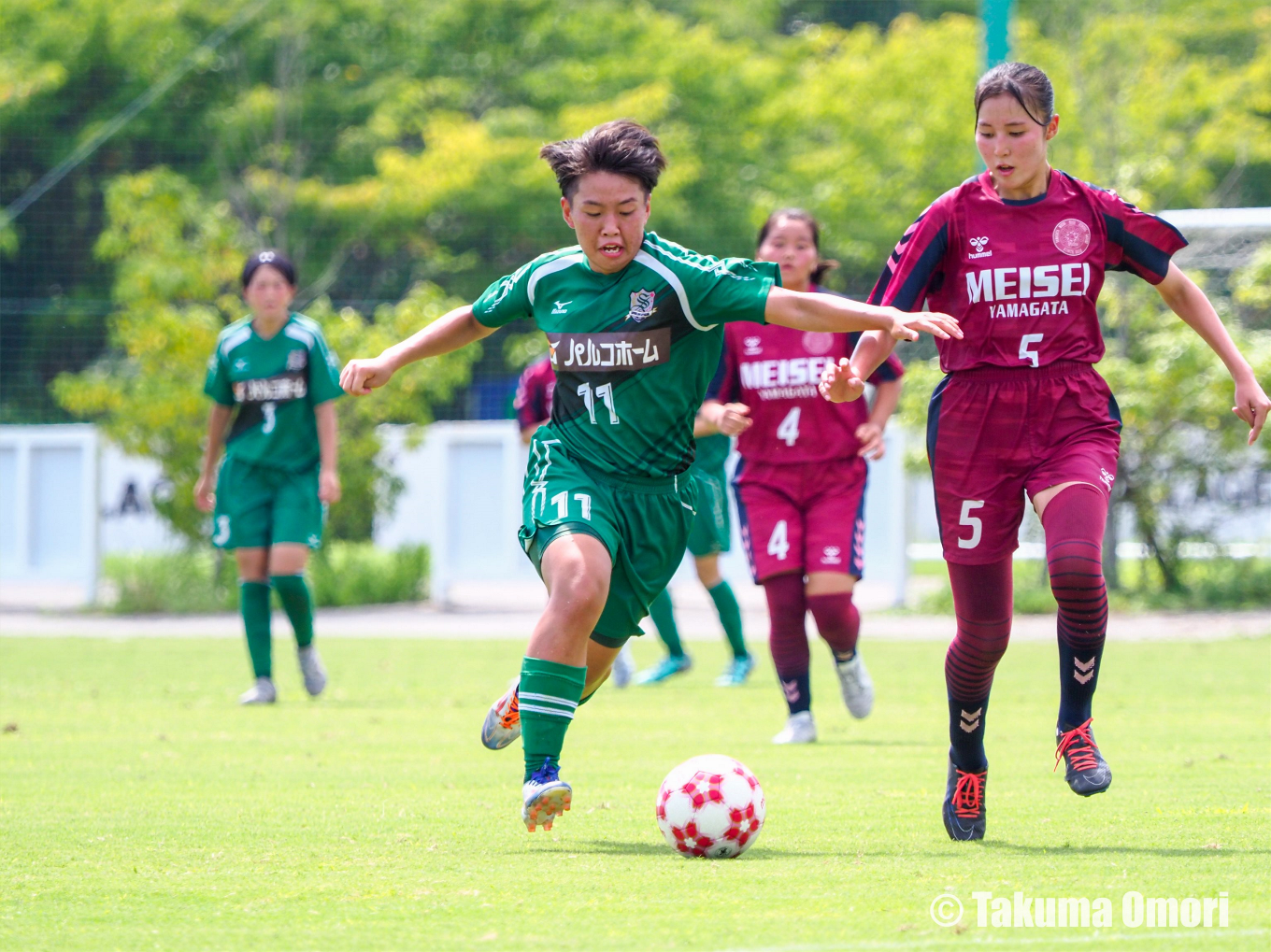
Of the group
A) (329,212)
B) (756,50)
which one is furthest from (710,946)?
(756,50)

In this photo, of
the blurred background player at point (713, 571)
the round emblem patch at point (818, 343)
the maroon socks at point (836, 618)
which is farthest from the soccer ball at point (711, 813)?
the blurred background player at point (713, 571)

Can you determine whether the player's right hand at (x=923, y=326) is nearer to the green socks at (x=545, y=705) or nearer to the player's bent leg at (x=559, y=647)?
the player's bent leg at (x=559, y=647)

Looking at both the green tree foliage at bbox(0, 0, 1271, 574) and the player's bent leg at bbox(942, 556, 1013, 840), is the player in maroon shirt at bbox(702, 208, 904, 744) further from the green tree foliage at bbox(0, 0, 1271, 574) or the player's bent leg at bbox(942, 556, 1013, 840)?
the green tree foliage at bbox(0, 0, 1271, 574)

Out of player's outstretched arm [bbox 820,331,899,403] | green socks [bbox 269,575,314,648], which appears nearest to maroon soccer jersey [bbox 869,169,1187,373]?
player's outstretched arm [bbox 820,331,899,403]

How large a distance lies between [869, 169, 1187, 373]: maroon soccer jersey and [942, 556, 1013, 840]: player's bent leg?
0.64 m

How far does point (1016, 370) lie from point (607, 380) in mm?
1216

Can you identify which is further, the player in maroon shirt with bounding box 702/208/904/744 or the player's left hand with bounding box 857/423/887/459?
the player in maroon shirt with bounding box 702/208/904/744

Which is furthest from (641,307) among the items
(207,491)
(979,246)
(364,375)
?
(207,491)

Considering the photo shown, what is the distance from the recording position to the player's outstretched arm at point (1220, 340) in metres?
4.84

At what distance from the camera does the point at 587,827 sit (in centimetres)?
513

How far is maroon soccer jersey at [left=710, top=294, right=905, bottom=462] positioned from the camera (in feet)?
25.2

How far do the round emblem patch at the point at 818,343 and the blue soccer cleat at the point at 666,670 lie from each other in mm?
3501

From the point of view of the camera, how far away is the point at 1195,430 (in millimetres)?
16562

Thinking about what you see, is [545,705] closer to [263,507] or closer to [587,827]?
[587,827]
